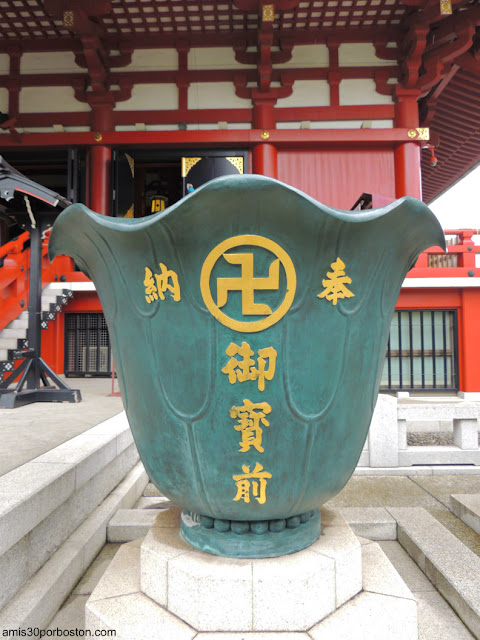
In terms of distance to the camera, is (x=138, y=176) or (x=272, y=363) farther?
(x=138, y=176)

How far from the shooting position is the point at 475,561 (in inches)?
69.9

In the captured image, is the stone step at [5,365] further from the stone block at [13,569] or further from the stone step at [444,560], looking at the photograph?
the stone step at [444,560]

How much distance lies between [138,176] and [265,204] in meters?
10.8

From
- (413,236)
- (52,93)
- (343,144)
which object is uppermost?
(52,93)

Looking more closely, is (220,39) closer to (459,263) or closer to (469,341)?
(459,263)

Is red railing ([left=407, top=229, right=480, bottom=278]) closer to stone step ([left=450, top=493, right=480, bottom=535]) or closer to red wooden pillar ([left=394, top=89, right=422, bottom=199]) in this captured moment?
red wooden pillar ([left=394, top=89, right=422, bottom=199])

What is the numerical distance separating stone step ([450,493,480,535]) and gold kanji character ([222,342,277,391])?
6.13ft

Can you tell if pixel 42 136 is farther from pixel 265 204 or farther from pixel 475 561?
pixel 475 561

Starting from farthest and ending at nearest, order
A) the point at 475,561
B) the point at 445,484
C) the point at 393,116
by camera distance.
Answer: the point at 393,116 < the point at 445,484 < the point at 475,561

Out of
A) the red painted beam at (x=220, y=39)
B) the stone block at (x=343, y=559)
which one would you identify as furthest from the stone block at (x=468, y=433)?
the red painted beam at (x=220, y=39)

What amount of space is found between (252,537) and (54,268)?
6327mm

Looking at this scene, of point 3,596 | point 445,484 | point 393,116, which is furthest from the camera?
point 393,116

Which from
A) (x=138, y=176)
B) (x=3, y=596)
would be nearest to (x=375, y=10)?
(x=138, y=176)

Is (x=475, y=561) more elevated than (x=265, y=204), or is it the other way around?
(x=265, y=204)
